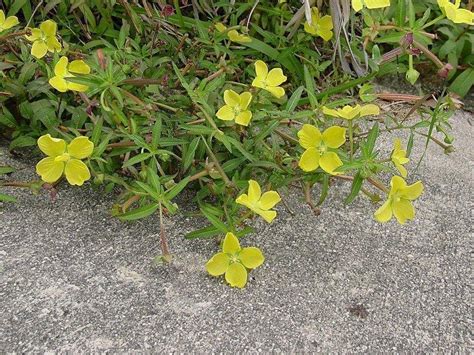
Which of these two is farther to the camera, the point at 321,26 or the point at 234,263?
the point at 321,26

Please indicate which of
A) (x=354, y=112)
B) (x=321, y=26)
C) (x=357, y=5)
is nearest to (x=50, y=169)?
(x=354, y=112)

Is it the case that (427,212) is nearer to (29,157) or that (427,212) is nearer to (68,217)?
(68,217)

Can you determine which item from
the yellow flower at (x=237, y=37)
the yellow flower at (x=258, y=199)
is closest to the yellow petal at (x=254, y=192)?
Answer: the yellow flower at (x=258, y=199)

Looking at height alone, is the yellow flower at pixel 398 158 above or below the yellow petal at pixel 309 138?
below

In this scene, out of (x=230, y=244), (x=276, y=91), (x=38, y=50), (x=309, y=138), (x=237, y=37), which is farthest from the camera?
(x=237, y=37)

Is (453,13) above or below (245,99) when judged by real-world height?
above

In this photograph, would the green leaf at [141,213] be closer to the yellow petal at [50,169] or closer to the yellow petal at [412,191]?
the yellow petal at [50,169]

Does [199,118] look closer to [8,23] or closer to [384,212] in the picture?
[384,212]
